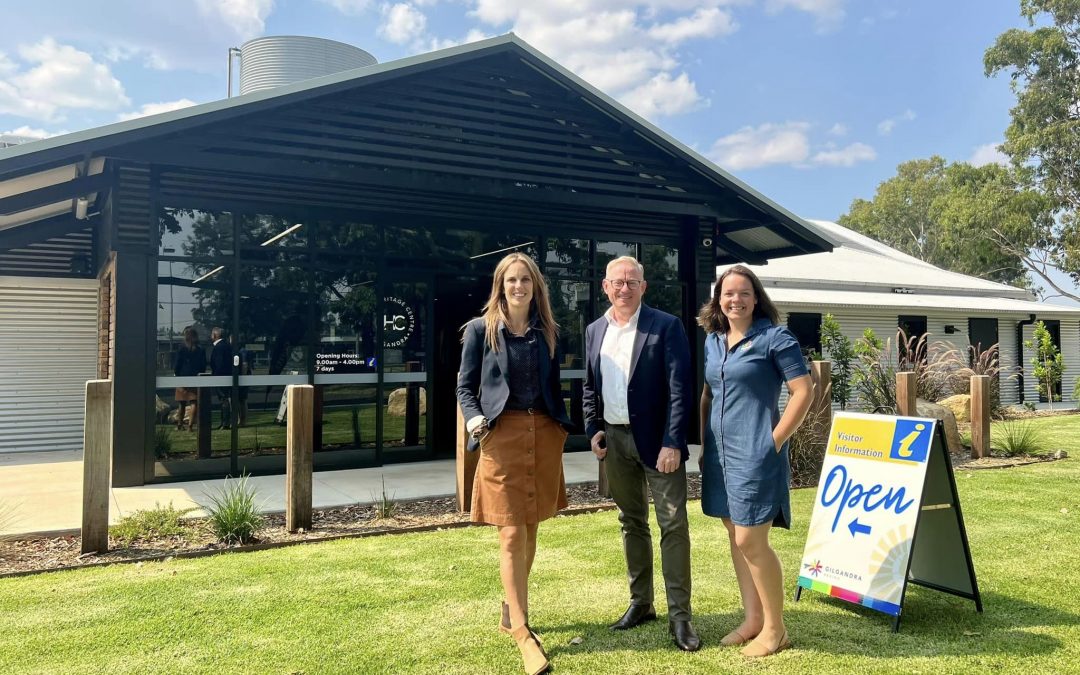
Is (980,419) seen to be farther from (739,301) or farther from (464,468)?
(739,301)

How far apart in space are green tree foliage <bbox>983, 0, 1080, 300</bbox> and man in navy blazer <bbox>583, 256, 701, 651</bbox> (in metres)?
27.8

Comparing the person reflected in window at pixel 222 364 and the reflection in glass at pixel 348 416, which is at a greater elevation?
the person reflected in window at pixel 222 364

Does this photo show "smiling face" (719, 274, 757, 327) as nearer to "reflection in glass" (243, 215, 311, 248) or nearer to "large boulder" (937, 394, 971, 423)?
"reflection in glass" (243, 215, 311, 248)

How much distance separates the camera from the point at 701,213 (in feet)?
31.2

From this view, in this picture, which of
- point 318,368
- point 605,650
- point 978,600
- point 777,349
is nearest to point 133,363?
point 318,368

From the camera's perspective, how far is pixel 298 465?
5.48 m

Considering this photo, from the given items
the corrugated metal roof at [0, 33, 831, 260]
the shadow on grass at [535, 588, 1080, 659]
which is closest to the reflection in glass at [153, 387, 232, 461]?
the corrugated metal roof at [0, 33, 831, 260]

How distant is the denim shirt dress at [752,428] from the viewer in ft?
10.6

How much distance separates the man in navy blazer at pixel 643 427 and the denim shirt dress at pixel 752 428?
0.52 feet

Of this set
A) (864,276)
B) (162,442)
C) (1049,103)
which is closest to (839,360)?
(864,276)

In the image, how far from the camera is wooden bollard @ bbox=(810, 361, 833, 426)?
24.8ft

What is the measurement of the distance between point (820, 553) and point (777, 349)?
1447 mm

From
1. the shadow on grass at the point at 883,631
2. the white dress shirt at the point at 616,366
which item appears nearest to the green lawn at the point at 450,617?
the shadow on grass at the point at 883,631

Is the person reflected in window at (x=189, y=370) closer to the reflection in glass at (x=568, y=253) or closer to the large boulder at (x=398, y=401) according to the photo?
the large boulder at (x=398, y=401)
